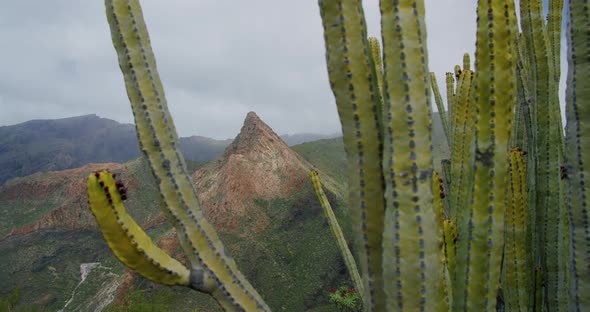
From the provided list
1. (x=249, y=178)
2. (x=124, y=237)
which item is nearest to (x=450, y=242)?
(x=124, y=237)

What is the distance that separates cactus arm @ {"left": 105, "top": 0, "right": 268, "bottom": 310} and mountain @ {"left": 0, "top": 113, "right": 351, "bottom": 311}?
17610 mm

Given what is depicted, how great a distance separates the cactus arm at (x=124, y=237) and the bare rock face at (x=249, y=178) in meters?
28.2

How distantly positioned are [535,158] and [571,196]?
1978 mm

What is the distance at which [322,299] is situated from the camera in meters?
23.0

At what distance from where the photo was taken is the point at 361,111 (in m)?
2.63

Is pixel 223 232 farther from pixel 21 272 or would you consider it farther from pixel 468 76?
pixel 468 76

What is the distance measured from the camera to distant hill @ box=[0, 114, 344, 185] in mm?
96375

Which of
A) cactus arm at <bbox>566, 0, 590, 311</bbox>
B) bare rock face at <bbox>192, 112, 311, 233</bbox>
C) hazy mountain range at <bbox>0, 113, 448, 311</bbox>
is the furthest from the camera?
bare rock face at <bbox>192, 112, 311, 233</bbox>

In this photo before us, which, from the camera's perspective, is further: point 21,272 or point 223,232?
point 21,272

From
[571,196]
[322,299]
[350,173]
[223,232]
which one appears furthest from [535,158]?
[223,232]

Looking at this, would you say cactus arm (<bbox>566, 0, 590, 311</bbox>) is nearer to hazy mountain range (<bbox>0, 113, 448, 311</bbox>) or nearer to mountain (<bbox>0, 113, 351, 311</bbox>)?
hazy mountain range (<bbox>0, 113, 448, 311</bbox>)

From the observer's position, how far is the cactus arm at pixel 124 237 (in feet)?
9.30

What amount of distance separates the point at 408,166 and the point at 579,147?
139 cm

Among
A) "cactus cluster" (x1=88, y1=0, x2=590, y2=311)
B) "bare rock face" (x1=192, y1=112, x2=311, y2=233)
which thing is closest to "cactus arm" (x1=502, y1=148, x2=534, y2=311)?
"cactus cluster" (x1=88, y1=0, x2=590, y2=311)
